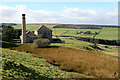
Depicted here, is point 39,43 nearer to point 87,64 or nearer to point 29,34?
point 29,34

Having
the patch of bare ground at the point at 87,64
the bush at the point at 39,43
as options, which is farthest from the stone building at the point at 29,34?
the patch of bare ground at the point at 87,64

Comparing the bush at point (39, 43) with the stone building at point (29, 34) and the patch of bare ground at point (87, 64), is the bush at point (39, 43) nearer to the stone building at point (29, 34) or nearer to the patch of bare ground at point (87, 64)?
the stone building at point (29, 34)

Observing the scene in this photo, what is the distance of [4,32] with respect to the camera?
48594mm

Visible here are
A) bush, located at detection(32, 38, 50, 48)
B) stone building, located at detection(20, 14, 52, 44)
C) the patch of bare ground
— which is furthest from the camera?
stone building, located at detection(20, 14, 52, 44)

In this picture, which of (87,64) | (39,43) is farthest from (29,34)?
(87,64)

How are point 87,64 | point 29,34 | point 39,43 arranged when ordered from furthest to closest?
point 29,34
point 39,43
point 87,64

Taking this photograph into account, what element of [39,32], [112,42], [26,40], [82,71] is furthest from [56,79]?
[112,42]

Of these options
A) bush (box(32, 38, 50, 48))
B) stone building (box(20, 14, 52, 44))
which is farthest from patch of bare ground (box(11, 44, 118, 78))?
stone building (box(20, 14, 52, 44))

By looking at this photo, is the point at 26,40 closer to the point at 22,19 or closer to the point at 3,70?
the point at 22,19

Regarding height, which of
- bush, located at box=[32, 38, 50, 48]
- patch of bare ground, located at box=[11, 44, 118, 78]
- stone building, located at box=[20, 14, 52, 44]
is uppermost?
stone building, located at box=[20, 14, 52, 44]

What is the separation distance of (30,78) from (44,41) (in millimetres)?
31716

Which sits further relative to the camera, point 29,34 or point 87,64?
point 29,34

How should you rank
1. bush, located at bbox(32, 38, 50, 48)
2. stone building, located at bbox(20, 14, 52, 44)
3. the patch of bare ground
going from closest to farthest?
the patch of bare ground < bush, located at bbox(32, 38, 50, 48) < stone building, located at bbox(20, 14, 52, 44)

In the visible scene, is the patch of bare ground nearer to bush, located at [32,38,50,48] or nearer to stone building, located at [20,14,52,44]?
bush, located at [32,38,50,48]
